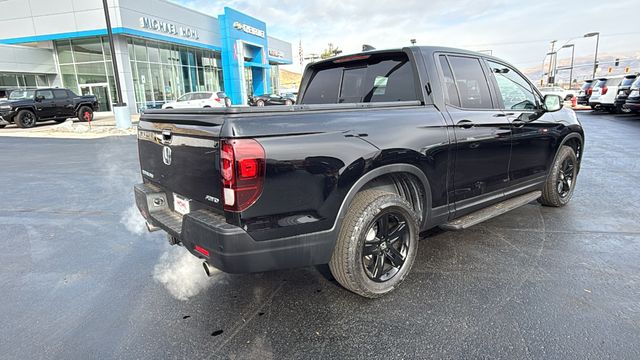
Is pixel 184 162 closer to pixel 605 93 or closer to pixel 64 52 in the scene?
pixel 605 93

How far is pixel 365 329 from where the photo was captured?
2.54m

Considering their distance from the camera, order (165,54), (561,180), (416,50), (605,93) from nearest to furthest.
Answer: (416,50) → (561,180) → (605,93) → (165,54)

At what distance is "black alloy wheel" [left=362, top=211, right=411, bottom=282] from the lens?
9.45 ft

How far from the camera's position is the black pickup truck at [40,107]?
1674cm

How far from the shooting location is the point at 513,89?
424 cm

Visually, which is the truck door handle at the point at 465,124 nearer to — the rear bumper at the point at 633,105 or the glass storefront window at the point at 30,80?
the rear bumper at the point at 633,105

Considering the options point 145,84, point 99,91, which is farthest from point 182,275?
point 99,91

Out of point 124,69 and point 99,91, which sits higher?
point 124,69

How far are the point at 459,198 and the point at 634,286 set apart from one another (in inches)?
56.7

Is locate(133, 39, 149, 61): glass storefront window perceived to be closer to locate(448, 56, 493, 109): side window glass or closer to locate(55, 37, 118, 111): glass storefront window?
locate(55, 37, 118, 111): glass storefront window

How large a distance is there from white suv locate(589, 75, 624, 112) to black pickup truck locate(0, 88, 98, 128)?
25643 mm

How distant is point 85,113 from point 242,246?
20.6 meters

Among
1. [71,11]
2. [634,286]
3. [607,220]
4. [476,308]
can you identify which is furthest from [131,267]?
[71,11]

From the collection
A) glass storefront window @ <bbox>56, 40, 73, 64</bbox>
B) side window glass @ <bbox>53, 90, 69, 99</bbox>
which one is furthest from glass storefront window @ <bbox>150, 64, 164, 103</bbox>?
side window glass @ <bbox>53, 90, 69, 99</bbox>
